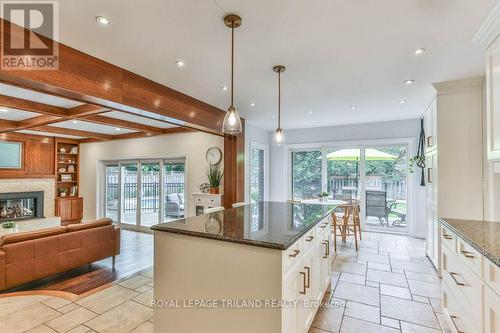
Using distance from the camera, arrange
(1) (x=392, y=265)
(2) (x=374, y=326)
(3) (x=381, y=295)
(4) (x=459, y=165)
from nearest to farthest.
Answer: (2) (x=374, y=326), (3) (x=381, y=295), (4) (x=459, y=165), (1) (x=392, y=265)

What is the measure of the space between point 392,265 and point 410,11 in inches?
134

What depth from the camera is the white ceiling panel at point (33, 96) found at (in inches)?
128

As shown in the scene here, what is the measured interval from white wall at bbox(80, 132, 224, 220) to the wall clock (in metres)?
0.10

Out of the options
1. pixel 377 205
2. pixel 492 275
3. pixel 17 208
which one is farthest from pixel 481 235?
pixel 17 208

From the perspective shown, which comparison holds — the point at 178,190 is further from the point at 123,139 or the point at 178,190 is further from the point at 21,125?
the point at 21,125

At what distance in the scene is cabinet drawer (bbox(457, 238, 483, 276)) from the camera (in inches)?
59.9

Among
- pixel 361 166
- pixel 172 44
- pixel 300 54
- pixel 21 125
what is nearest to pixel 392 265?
pixel 361 166

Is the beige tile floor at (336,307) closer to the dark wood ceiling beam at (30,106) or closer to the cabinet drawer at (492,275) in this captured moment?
the cabinet drawer at (492,275)

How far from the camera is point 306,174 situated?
22.2ft

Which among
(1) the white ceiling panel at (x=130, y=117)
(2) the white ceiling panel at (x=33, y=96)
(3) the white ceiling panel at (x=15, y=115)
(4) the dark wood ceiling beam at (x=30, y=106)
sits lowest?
(4) the dark wood ceiling beam at (x=30, y=106)

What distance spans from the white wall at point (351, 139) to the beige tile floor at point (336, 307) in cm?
205

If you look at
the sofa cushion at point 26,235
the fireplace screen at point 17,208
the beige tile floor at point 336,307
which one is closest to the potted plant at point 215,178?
the beige tile floor at point 336,307

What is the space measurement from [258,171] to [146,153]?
300cm

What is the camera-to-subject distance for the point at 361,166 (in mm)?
5988
